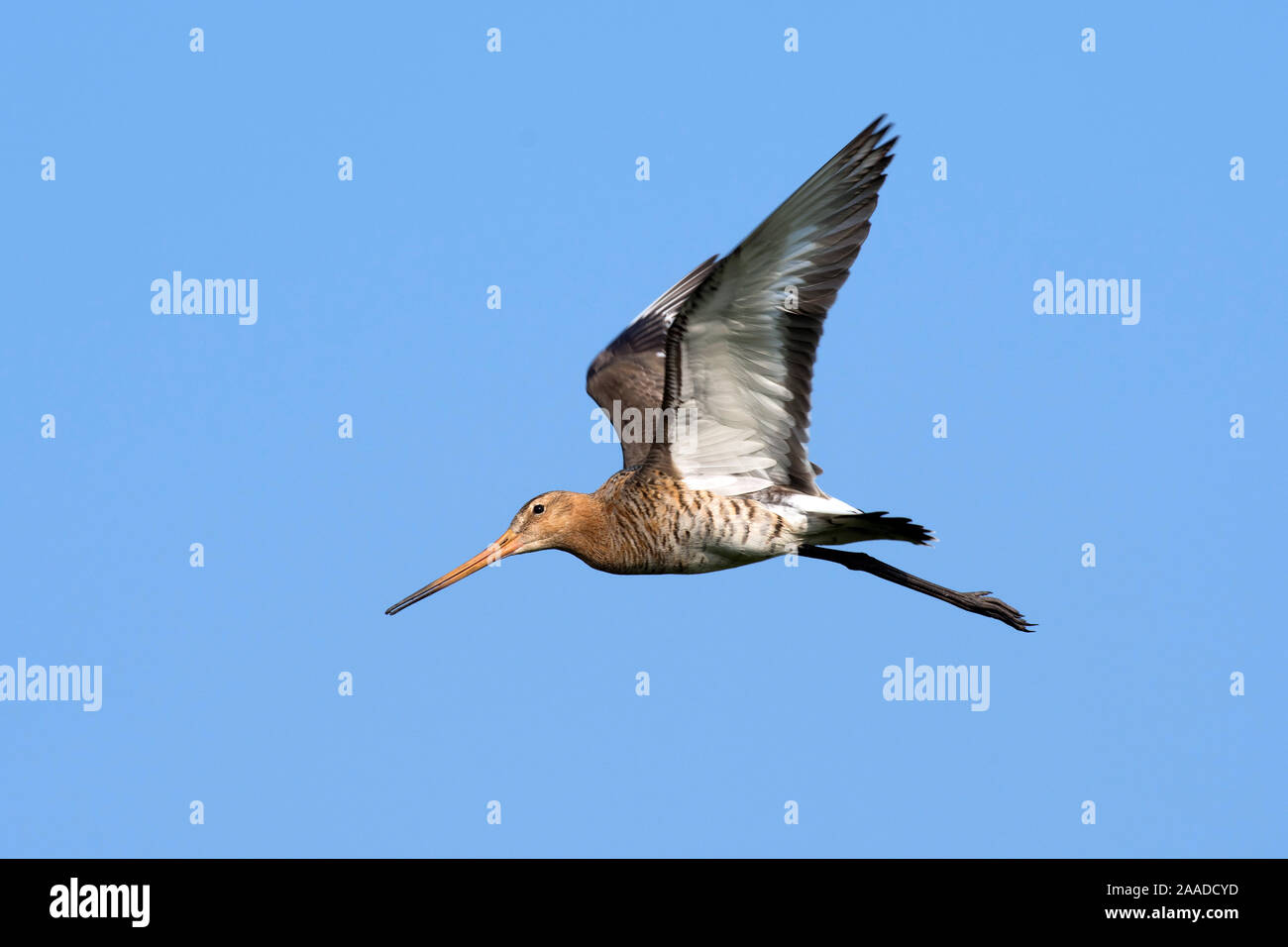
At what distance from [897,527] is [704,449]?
1474 millimetres

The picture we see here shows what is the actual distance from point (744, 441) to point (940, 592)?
2.40 meters

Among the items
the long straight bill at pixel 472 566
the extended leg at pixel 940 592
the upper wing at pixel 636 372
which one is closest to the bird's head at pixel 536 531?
the long straight bill at pixel 472 566

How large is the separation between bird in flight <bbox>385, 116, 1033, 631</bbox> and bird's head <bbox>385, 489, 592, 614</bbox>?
0.01 meters

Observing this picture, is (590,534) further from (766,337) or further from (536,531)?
(766,337)

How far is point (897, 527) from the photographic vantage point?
11.0 m

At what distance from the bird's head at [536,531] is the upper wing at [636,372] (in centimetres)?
68

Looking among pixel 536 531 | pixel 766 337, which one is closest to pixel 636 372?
pixel 536 531

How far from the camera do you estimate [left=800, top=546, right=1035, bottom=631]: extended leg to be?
1229cm

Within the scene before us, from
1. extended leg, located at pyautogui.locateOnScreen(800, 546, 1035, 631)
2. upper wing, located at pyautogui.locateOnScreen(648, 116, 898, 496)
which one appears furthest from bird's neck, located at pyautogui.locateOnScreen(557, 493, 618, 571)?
extended leg, located at pyautogui.locateOnScreen(800, 546, 1035, 631)

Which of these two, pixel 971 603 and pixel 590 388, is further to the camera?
pixel 590 388

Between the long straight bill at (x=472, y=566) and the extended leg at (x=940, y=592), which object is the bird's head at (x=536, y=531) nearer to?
the long straight bill at (x=472, y=566)
